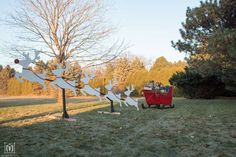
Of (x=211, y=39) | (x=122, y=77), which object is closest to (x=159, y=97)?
(x=211, y=39)

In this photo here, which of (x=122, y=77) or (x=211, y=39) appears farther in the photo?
(x=122, y=77)

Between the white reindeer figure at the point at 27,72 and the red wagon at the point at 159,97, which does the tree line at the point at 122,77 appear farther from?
the white reindeer figure at the point at 27,72

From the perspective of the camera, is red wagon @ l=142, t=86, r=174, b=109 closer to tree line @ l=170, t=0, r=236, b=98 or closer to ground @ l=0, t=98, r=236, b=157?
tree line @ l=170, t=0, r=236, b=98

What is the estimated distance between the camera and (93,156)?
3.24 meters

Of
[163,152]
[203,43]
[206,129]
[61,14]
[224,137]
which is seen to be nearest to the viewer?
[163,152]

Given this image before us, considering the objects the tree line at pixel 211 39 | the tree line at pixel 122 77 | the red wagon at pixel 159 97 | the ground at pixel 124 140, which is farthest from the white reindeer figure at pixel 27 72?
the tree line at pixel 122 77

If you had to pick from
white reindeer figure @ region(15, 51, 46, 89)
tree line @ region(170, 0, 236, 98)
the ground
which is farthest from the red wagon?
white reindeer figure @ region(15, 51, 46, 89)

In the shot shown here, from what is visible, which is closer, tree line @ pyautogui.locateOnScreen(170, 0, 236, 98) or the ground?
the ground

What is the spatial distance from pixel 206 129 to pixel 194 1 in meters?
8.52

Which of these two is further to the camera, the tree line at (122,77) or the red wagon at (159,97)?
the tree line at (122,77)

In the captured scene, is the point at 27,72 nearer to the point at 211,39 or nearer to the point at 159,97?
the point at 159,97

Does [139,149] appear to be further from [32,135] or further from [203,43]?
[203,43]

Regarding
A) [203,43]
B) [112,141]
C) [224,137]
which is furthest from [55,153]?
[203,43]

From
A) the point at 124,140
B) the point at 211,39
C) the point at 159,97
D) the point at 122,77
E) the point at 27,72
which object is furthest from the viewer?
the point at 122,77
